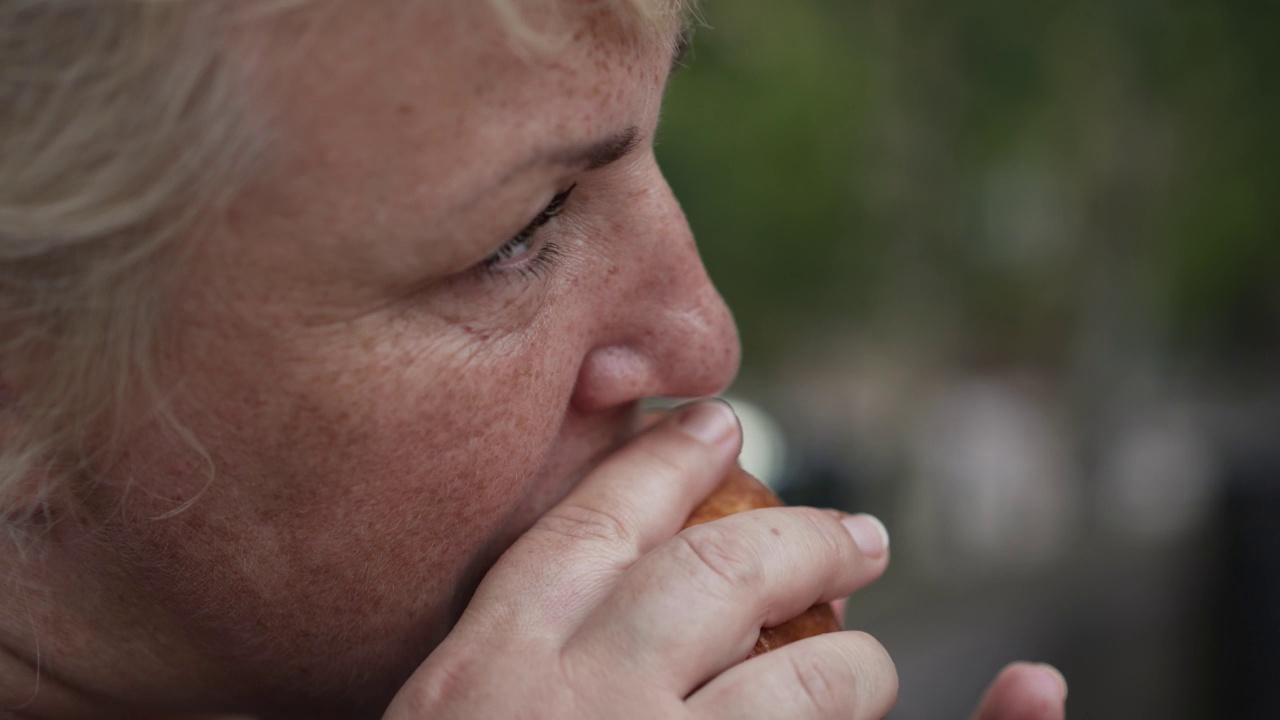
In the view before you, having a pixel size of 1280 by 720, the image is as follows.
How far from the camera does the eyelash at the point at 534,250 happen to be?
1.32 metres

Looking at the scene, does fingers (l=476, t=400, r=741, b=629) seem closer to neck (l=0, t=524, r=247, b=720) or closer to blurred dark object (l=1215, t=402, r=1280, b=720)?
neck (l=0, t=524, r=247, b=720)

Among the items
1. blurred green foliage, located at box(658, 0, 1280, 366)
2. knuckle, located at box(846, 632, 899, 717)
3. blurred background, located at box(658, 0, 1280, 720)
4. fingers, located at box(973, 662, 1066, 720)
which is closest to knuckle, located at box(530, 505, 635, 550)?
knuckle, located at box(846, 632, 899, 717)

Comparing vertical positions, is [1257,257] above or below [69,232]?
below

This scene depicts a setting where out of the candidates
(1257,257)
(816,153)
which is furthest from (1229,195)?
(816,153)

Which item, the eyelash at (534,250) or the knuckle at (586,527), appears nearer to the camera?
the eyelash at (534,250)

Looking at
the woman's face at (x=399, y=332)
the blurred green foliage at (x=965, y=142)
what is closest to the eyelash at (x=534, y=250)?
the woman's face at (x=399, y=332)

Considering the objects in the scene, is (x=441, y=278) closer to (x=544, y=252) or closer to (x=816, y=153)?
(x=544, y=252)

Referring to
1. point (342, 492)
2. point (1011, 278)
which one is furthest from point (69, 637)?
point (1011, 278)

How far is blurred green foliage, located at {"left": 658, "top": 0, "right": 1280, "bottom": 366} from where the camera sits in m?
9.26

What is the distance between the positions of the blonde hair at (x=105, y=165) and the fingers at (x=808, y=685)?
758 mm

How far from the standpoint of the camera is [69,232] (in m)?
1.10

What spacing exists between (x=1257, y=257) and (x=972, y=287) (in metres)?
7.04

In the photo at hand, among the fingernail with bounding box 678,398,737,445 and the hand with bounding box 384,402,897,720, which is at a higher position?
the fingernail with bounding box 678,398,737,445

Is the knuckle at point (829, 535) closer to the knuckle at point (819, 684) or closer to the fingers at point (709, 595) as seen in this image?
the fingers at point (709, 595)
